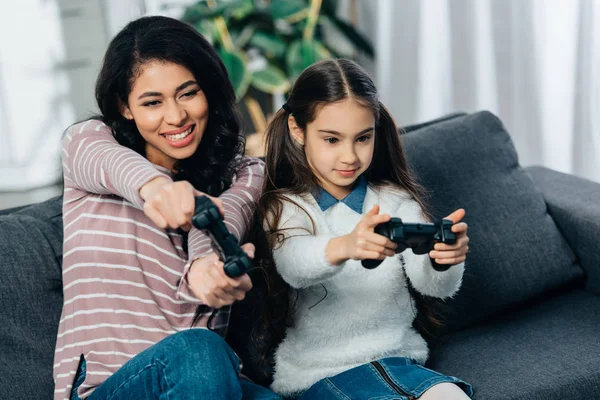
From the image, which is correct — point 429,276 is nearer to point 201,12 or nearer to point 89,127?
point 89,127

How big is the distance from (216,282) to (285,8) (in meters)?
2.23

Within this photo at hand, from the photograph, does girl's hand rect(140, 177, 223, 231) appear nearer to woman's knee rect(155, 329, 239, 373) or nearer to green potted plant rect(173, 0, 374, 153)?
woman's knee rect(155, 329, 239, 373)

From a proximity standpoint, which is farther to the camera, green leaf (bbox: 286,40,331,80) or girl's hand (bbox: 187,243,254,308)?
green leaf (bbox: 286,40,331,80)

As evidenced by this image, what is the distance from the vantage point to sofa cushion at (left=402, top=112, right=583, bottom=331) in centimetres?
189

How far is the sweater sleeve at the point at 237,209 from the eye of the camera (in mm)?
1433

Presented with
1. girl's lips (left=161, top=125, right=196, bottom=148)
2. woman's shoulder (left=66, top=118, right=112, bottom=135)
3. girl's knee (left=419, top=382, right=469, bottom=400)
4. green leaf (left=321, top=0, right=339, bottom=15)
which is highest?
green leaf (left=321, top=0, right=339, bottom=15)

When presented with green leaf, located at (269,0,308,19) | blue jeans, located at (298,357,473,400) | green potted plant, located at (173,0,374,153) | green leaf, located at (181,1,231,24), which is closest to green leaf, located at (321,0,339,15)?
green potted plant, located at (173,0,374,153)

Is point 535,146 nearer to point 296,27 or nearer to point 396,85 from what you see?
point 396,85

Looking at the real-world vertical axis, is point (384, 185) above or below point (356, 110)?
below

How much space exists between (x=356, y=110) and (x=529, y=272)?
2.34 feet

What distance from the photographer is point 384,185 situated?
5.38 ft

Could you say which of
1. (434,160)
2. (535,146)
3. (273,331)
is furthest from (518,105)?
(273,331)

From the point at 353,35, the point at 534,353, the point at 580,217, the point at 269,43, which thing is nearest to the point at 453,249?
the point at 534,353

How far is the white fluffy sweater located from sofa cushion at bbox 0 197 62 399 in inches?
17.5
